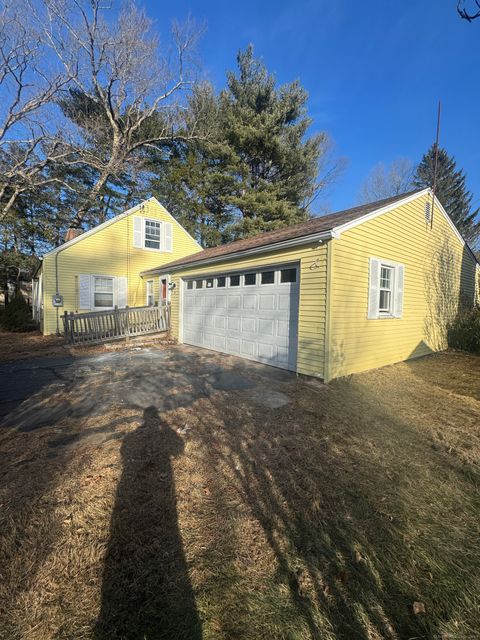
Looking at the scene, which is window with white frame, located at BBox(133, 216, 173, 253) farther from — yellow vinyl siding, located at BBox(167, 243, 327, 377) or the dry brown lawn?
the dry brown lawn

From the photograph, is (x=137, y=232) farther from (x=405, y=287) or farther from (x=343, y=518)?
(x=343, y=518)

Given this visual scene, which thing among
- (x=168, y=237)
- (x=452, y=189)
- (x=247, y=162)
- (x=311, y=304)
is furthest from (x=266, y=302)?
(x=452, y=189)

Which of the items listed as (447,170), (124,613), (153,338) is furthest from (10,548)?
(447,170)

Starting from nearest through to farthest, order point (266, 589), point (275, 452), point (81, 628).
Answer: point (81, 628) < point (266, 589) < point (275, 452)

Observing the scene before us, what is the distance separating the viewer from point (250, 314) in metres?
7.79

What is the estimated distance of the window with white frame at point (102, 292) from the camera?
13375 millimetres

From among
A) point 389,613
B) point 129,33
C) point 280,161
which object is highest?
point 129,33

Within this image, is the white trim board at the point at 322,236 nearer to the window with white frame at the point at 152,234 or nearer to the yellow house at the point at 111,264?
the yellow house at the point at 111,264

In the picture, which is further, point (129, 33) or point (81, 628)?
point (129, 33)

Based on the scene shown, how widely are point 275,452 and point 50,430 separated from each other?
2.83 metres

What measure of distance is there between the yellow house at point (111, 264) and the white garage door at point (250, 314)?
325 cm

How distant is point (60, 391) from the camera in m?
5.26

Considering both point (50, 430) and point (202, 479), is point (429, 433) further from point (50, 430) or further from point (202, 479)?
point (50, 430)

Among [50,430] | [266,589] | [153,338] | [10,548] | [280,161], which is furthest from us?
[280,161]
